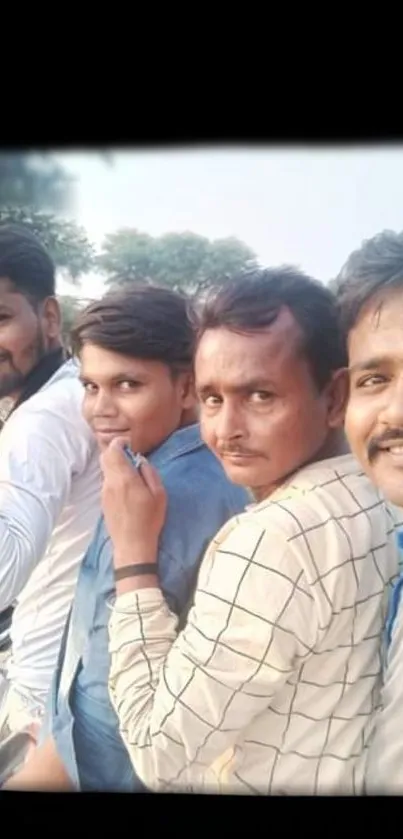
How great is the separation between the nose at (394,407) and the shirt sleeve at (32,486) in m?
0.64

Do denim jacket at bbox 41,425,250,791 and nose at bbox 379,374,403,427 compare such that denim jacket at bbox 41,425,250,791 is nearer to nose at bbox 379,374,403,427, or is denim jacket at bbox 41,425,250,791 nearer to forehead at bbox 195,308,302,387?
forehead at bbox 195,308,302,387

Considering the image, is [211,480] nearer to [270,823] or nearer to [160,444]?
[160,444]

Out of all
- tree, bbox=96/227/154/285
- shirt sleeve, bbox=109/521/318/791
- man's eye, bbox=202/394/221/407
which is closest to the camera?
shirt sleeve, bbox=109/521/318/791

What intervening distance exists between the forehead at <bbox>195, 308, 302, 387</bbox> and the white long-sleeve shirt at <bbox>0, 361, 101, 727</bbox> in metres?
0.34

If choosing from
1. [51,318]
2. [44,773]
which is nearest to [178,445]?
[51,318]

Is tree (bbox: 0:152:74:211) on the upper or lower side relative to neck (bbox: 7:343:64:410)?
upper

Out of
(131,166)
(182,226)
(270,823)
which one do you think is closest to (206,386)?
(182,226)

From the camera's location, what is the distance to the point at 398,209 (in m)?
2.17

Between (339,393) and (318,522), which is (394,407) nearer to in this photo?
(339,393)

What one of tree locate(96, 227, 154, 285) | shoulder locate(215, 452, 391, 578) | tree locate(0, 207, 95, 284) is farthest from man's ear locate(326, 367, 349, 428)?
tree locate(0, 207, 95, 284)

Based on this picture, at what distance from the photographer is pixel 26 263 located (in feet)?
7.80

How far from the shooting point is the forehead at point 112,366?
222cm

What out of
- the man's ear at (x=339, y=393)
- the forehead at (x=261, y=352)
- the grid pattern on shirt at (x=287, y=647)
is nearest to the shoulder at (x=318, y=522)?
the grid pattern on shirt at (x=287, y=647)

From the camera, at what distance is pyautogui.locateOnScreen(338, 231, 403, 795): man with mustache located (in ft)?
6.76
